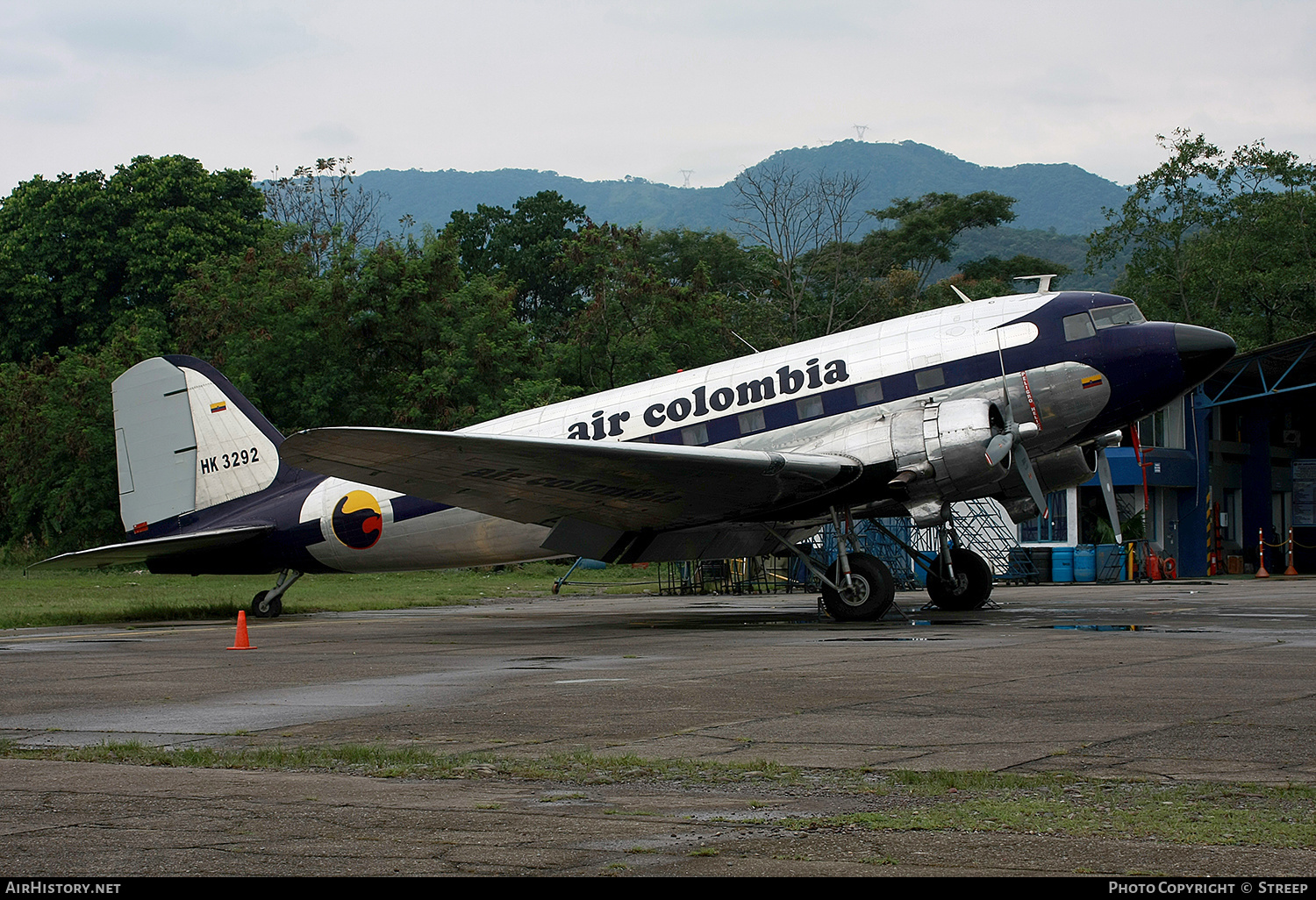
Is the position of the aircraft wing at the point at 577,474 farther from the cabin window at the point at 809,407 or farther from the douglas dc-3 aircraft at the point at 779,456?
the cabin window at the point at 809,407

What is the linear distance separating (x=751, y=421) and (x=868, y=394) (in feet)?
6.25

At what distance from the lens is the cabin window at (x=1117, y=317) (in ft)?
57.7

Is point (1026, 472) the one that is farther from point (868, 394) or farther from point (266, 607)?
point (266, 607)

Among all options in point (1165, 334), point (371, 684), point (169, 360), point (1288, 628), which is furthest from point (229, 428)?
point (1288, 628)

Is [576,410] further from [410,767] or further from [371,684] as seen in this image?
[410,767]

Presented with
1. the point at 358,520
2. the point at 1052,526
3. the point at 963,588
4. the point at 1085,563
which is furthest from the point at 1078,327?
the point at 1052,526

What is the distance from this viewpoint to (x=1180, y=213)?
62562 millimetres

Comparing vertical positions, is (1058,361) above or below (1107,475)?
above

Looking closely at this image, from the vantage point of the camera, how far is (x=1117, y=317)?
1770 centimetres

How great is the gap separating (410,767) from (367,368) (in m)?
43.2

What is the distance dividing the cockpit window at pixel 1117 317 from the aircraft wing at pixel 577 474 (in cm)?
419

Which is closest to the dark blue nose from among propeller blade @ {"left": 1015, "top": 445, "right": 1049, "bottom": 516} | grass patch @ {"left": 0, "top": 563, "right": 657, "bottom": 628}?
propeller blade @ {"left": 1015, "top": 445, "right": 1049, "bottom": 516}

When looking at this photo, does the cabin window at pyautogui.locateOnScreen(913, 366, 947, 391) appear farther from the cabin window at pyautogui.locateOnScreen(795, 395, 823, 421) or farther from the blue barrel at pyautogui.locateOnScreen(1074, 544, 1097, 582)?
the blue barrel at pyautogui.locateOnScreen(1074, 544, 1097, 582)

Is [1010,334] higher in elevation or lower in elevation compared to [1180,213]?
lower
